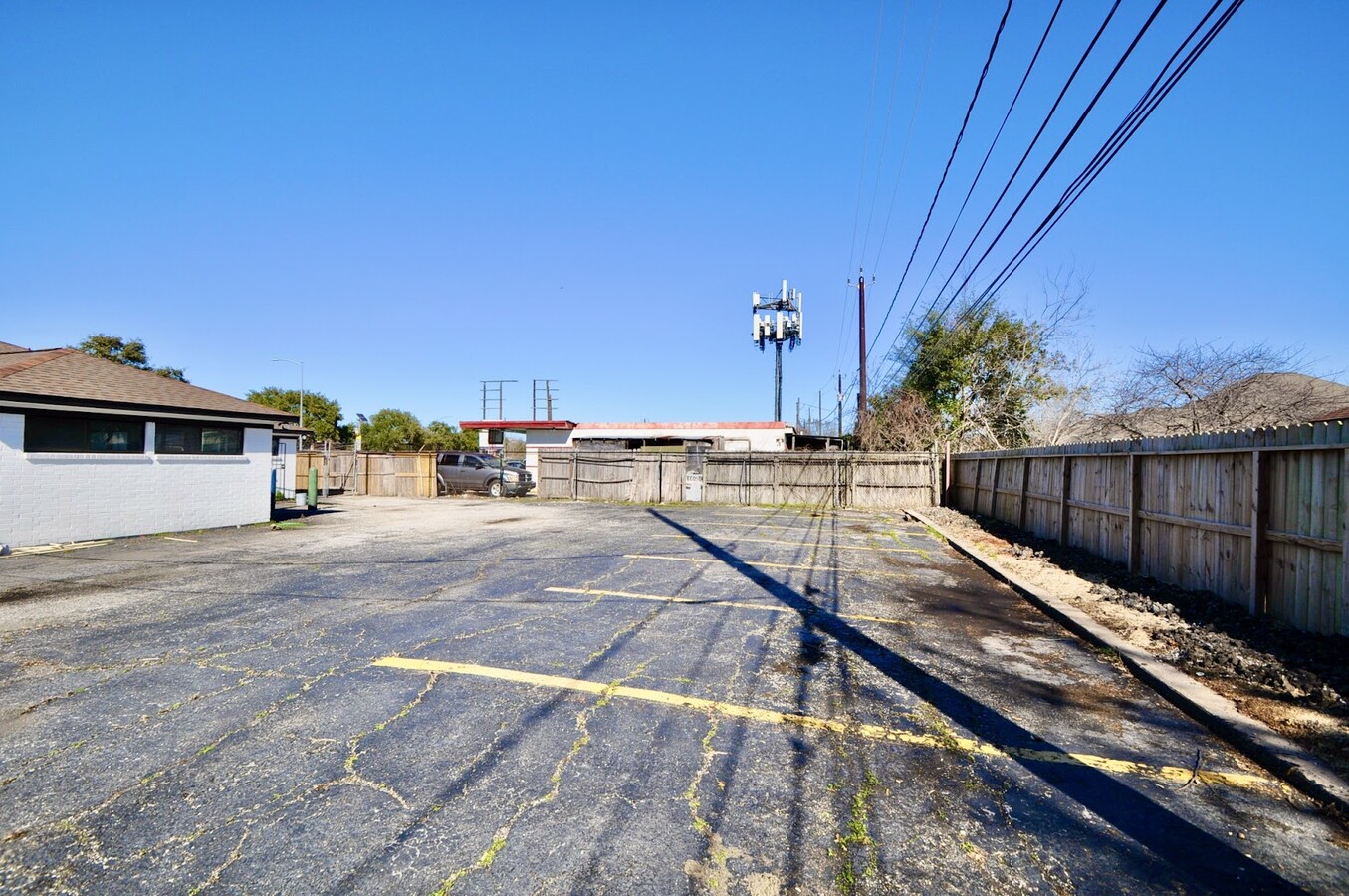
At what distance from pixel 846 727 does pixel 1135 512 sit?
647 cm

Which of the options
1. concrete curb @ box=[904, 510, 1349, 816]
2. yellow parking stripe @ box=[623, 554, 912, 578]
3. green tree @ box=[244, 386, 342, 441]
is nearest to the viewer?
concrete curb @ box=[904, 510, 1349, 816]

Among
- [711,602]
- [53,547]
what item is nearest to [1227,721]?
[711,602]

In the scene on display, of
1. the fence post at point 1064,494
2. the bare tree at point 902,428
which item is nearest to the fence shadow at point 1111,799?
the fence post at point 1064,494

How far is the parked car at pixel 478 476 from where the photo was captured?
23094mm

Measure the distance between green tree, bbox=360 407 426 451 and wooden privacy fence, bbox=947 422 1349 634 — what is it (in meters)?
49.6

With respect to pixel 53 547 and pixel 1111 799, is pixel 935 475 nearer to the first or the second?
pixel 1111 799

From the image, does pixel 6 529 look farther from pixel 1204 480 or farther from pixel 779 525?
pixel 1204 480

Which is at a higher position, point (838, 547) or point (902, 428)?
point (902, 428)

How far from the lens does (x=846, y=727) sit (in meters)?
3.76

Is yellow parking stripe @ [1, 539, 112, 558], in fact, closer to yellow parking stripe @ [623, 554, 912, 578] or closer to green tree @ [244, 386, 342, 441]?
yellow parking stripe @ [623, 554, 912, 578]

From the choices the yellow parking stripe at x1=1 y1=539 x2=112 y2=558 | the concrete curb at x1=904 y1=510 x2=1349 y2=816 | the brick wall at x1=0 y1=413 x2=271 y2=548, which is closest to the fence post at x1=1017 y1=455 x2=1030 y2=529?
the concrete curb at x1=904 y1=510 x2=1349 y2=816

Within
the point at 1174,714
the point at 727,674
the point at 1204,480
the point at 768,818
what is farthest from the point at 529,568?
the point at 1204,480

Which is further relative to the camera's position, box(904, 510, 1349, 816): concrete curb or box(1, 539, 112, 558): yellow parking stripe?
box(1, 539, 112, 558): yellow parking stripe

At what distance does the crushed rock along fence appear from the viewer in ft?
65.0
